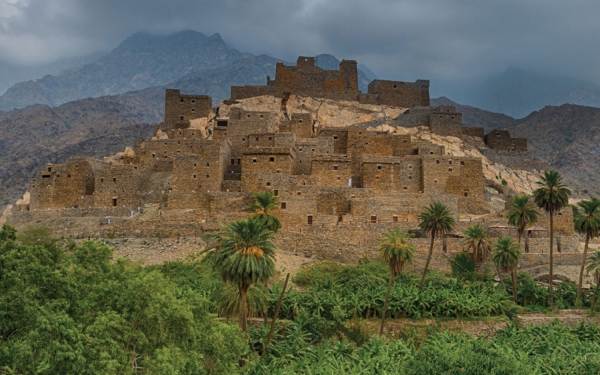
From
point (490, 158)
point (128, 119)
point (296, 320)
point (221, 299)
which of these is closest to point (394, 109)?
point (490, 158)

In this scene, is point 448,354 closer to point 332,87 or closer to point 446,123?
point 446,123

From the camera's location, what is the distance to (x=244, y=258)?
80.1ft

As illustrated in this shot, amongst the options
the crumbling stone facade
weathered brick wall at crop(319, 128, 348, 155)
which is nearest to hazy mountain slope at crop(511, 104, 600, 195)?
the crumbling stone facade

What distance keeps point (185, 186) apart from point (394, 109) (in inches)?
1282

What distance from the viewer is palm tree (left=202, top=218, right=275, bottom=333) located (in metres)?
24.4

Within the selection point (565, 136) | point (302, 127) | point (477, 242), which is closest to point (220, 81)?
point (565, 136)

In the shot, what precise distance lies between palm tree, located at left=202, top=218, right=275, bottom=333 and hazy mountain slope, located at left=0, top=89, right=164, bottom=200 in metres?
69.0

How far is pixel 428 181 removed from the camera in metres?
50.5

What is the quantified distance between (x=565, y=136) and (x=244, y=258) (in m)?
96.4

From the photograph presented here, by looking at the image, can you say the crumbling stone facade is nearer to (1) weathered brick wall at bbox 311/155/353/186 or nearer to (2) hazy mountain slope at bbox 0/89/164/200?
(1) weathered brick wall at bbox 311/155/353/186

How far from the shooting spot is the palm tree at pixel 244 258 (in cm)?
Result: 2438

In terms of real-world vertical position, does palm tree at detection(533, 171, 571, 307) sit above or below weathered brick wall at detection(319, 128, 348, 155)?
below

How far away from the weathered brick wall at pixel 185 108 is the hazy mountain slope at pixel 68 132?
3318 cm

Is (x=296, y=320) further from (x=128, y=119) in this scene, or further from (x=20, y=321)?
(x=128, y=119)
